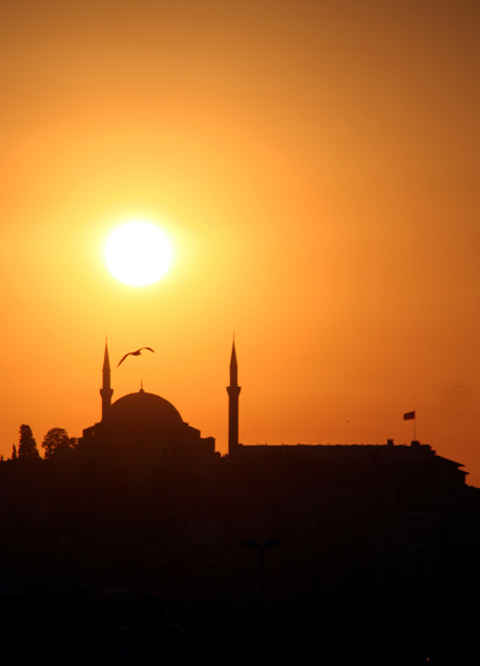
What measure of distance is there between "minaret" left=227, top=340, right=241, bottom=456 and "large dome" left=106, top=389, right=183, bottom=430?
3882 millimetres

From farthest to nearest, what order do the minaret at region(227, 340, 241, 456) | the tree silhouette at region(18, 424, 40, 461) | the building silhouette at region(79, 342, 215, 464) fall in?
the tree silhouette at region(18, 424, 40, 461)
the minaret at region(227, 340, 241, 456)
the building silhouette at region(79, 342, 215, 464)

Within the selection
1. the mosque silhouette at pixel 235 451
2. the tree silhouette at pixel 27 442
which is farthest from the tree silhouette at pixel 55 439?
the mosque silhouette at pixel 235 451

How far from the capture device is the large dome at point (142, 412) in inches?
3819

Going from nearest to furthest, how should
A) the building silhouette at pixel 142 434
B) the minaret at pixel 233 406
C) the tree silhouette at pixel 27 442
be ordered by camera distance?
the building silhouette at pixel 142 434 → the minaret at pixel 233 406 → the tree silhouette at pixel 27 442

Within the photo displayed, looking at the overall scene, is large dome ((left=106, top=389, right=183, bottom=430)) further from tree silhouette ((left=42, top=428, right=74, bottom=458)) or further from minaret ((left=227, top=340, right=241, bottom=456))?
tree silhouette ((left=42, top=428, right=74, bottom=458))

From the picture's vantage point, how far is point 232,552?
80.9m

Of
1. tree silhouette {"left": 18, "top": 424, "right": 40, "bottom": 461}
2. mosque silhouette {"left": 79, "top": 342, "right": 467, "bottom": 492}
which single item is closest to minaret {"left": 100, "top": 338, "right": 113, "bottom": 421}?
mosque silhouette {"left": 79, "top": 342, "right": 467, "bottom": 492}

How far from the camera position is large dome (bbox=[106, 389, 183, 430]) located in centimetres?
9700

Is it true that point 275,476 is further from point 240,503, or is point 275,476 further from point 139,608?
point 139,608

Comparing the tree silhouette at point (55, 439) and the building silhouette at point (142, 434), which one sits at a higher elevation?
the tree silhouette at point (55, 439)

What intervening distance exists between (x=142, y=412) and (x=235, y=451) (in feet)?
30.8

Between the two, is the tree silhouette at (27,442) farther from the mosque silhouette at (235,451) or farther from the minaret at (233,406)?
the minaret at (233,406)

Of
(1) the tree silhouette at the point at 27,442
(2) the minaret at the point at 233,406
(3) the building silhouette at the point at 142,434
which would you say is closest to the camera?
(3) the building silhouette at the point at 142,434

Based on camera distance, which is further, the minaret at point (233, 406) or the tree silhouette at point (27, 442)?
the tree silhouette at point (27, 442)
